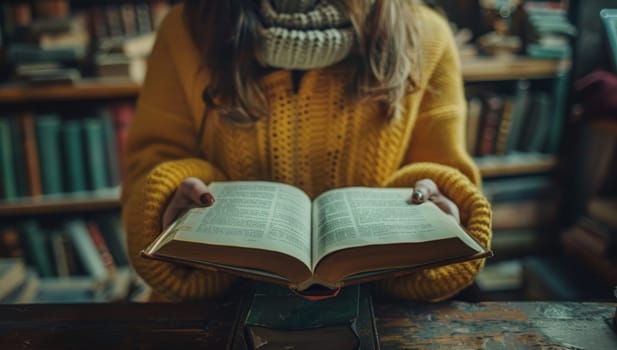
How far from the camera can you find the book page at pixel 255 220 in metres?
0.51

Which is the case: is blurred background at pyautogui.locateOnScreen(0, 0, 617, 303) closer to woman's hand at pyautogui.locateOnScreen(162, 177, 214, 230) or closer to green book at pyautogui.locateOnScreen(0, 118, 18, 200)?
green book at pyautogui.locateOnScreen(0, 118, 18, 200)

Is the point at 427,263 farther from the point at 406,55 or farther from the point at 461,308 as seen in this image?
the point at 406,55

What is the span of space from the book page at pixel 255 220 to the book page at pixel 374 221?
0.07 ft

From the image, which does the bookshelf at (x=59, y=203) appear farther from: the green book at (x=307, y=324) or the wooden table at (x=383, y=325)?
the green book at (x=307, y=324)

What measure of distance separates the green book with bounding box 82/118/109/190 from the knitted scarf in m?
0.83

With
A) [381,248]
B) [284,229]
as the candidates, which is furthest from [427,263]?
[284,229]

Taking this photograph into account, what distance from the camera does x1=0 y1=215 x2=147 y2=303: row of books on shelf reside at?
1.44m

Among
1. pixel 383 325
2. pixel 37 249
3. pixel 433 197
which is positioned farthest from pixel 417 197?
pixel 37 249

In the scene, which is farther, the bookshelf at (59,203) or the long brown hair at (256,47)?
the bookshelf at (59,203)

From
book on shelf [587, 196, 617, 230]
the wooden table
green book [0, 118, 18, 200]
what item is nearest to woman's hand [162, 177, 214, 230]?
the wooden table

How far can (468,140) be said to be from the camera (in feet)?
5.20

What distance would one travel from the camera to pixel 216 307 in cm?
66

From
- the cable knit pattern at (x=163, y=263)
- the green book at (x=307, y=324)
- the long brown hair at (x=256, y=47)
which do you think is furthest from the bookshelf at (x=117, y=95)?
the green book at (x=307, y=324)

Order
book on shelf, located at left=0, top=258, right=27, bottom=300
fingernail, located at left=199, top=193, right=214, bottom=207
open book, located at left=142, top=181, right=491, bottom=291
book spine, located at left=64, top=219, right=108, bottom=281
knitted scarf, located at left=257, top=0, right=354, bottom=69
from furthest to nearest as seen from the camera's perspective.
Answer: book spine, located at left=64, top=219, right=108, bottom=281
book on shelf, located at left=0, top=258, right=27, bottom=300
knitted scarf, located at left=257, top=0, right=354, bottom=69
fingernail, located at left=199, top=193, right=214, bottom=207
open book, located at left=142, top=181, right=491, bottom=291
